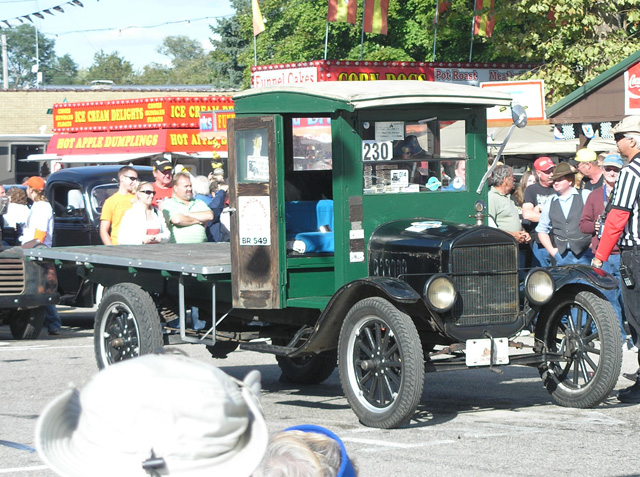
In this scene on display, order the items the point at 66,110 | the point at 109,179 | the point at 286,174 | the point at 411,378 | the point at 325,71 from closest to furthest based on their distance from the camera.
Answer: the point at 411,378, the point at 286,174, the point at 109,179, the point at 325,71, the point at 66,110

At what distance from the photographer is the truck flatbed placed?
24.8 feet

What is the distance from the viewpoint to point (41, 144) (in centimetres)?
3922

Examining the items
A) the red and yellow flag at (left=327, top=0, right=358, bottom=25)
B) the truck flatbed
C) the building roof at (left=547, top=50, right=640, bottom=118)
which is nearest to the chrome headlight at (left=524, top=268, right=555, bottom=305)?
the truck flatbed

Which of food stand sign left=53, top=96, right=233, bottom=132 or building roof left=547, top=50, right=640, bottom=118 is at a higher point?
food stand sign left=53, top=96, right=233, bottom=132

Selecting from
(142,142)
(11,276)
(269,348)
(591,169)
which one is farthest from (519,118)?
(142,142)

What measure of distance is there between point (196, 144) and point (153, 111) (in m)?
1.52

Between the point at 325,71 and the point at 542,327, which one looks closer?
the point at 542,327

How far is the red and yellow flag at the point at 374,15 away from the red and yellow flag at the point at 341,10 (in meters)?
0.34

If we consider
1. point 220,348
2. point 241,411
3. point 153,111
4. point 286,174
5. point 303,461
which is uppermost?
point 153,111

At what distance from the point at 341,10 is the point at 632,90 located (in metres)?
9.37

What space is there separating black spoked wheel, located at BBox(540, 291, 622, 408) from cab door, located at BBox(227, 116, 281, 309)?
75.7 inches

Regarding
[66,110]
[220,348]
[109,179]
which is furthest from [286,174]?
[66,110]

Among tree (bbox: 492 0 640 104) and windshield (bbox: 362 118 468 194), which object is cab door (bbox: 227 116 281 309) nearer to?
windshield (bbox: 362 118 468 194)

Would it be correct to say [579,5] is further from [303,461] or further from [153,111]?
[303,461]
